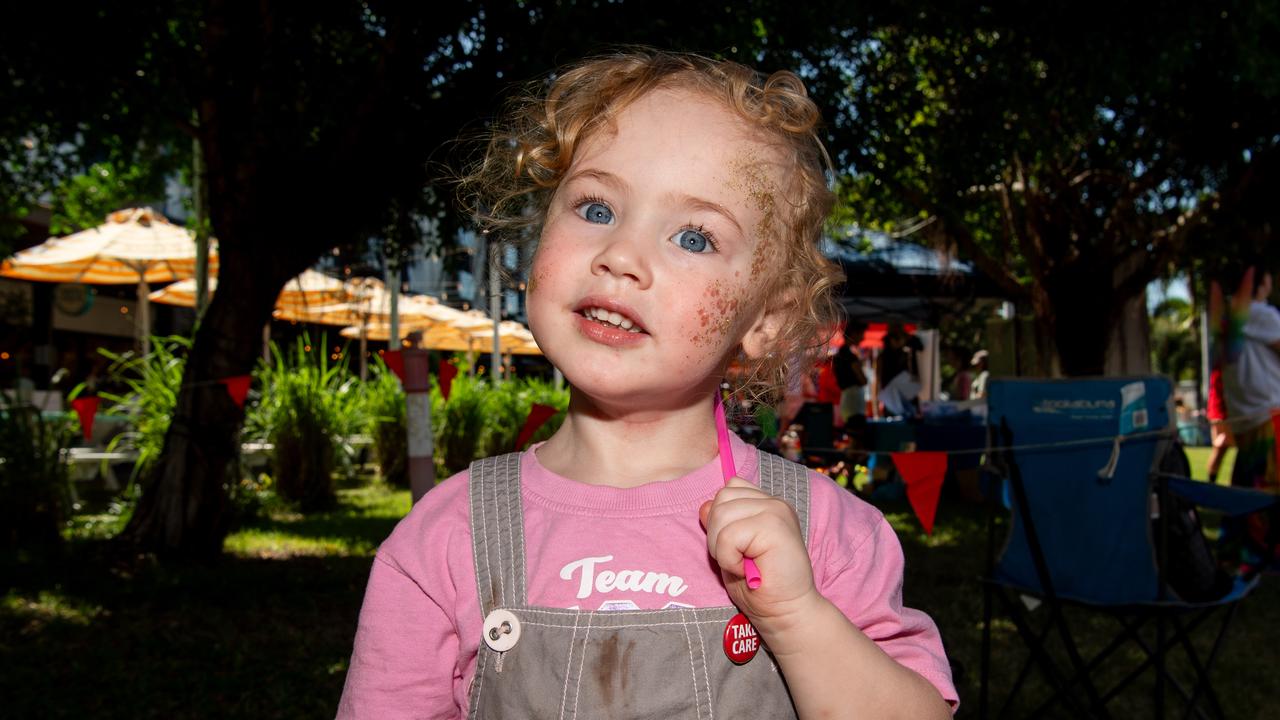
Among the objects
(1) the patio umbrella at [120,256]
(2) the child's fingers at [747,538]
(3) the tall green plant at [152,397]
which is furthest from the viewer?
(1) the patio umbrella at [120,256]

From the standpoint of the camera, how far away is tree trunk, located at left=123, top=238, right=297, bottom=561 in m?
6.23

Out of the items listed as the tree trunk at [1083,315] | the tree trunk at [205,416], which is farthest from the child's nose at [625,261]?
the tree trunk at [1083,315]

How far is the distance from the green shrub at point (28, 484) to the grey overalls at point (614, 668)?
6583 millimetres

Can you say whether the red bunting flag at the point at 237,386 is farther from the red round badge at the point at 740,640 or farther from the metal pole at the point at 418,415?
the red round badge at the point at 740,640

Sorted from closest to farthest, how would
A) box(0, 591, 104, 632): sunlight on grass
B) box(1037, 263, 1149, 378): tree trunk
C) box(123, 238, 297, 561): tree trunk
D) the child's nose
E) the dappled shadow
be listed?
the child's nose < the dappled shadow < box(0, 591, 104, 632): sunlight on grass < box(123, 238, 297, 561): tree trunk < box(1037, 263, 1149, 378): tree trunk

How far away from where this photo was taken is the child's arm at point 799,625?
1.18m

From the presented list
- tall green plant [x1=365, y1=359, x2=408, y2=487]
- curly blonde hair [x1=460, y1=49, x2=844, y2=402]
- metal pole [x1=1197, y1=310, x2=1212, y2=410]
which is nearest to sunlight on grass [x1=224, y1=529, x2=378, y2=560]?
tall green plant [x1=365, y1=359, x2=408, y2=487]

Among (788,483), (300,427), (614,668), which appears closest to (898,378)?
(300,427)

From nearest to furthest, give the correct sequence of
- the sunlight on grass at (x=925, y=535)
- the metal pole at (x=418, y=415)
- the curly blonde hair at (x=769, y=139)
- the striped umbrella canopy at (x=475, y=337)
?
the curly blonde hair at (x=769, y=139) < the metal pole at (x=418, y=415) < the sunlight on grass at (x=925, y=535) < the striped umbrella canopy at (x=475, y=337)

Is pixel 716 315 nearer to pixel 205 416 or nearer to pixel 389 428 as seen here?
pixel 205 416

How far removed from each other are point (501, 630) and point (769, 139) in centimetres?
81

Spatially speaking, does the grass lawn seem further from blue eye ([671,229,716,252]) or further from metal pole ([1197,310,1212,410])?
metal pole ([1197,310,1212,410])

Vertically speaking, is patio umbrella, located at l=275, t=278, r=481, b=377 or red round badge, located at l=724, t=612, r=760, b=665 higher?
patio umbrella, located at l=275, t=278, r=481, b=377

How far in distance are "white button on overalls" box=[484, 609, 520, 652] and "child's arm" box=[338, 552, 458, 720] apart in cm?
8
